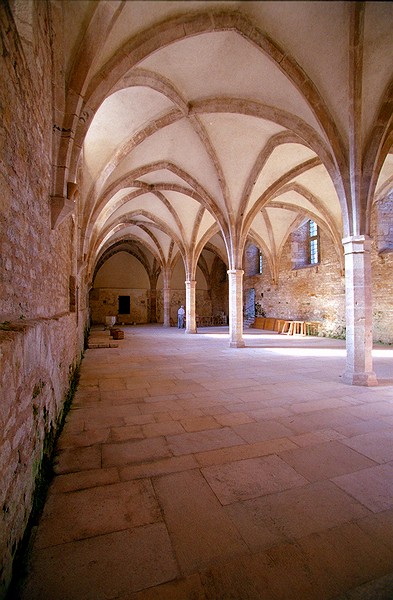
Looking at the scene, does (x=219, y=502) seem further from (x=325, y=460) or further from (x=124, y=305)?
(x=124, y=305)

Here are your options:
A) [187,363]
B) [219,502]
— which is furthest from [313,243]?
[219,502]

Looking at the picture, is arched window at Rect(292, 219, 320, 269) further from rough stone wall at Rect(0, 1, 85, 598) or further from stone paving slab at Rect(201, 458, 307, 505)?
rough stone wall at Rect(0, 1, 85, 598)

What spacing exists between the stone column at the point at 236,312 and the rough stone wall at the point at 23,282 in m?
7.27

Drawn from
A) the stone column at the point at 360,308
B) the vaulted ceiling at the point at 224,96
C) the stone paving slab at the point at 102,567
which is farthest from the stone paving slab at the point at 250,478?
the stone column at the point at 360,308

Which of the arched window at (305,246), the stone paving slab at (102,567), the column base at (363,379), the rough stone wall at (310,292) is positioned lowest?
the stone paving slab at (102,567)

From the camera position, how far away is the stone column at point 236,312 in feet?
33.0

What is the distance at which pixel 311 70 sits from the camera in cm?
493

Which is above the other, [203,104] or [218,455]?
[203,104]

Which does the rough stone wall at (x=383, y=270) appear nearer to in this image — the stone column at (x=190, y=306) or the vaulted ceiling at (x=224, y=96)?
the vaulted ceiling at (x=224, y=96)

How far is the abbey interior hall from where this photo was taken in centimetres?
163

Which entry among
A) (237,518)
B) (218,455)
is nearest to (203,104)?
(218,455)

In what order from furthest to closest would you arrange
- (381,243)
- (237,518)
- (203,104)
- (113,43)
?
(381,243), (203,104), (113,43), (237,518)

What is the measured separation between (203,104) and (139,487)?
6914mm

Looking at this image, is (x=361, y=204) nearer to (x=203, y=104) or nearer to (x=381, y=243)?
(x=203, y=104)
